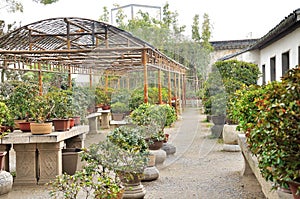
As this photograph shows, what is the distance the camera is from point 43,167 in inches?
284

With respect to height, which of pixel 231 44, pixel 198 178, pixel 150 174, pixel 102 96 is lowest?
pixel 198 178

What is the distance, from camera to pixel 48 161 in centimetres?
721

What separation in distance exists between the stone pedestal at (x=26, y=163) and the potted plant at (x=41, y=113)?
0.33 m

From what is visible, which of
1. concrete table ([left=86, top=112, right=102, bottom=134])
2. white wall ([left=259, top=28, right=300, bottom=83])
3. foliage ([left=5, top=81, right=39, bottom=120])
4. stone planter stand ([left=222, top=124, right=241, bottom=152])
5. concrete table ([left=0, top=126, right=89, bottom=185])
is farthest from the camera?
concrete table ([left=86, top=112, right=102, bottom=134])

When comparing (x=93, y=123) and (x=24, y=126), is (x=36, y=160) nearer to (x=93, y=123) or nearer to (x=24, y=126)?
(x=24, y=126)

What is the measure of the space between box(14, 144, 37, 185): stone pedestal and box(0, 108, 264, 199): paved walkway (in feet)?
0.65

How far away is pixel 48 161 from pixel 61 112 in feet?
3.27

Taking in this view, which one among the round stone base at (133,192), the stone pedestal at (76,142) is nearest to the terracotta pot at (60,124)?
the stone pedestal at (76,142)

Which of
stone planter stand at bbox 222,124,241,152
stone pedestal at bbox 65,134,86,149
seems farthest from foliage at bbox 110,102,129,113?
stone pedestal at bbox 65,134,86,149

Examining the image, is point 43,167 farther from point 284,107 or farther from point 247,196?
point 284,107

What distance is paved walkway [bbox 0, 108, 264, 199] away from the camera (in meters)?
6.34

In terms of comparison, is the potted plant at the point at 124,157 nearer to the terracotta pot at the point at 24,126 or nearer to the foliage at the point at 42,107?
the foliage at the point at 42,107

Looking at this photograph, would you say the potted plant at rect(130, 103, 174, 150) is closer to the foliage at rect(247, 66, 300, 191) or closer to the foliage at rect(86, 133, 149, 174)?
the foliage at rect(86, 133, 149, 174)

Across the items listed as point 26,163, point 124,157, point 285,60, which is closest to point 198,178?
point 124,157
